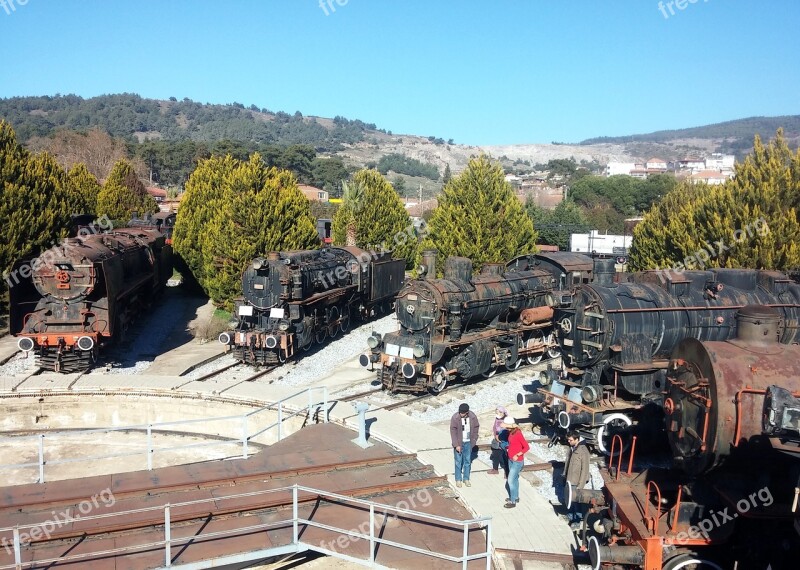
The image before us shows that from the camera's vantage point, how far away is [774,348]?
27.2ft

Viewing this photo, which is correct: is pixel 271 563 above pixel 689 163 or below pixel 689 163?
below

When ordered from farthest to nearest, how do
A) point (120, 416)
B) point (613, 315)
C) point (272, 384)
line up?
point (272, 384), point (120, 416), point (613, 315)

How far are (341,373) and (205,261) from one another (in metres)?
11.0

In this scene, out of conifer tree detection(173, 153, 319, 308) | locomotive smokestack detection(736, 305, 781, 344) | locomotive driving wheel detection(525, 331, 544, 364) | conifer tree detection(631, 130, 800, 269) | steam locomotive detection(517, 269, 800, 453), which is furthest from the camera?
conifer tree detection(173, 153, 319, 308)

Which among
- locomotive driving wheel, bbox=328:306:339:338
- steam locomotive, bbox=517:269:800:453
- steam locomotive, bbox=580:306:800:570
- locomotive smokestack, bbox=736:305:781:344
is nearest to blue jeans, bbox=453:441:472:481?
steam locomotive, bbox=517:269:800:453

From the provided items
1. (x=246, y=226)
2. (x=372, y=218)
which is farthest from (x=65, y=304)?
(x=372, y=218)

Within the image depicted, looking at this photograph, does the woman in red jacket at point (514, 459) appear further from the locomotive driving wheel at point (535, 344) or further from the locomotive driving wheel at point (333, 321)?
the locomotive driving wheel at point (333, 321)

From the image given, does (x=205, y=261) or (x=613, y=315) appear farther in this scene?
(x=205, y=261)

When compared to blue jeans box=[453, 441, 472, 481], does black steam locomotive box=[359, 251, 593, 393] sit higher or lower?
higher

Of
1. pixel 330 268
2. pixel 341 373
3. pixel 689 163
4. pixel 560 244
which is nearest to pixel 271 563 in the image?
pixel 341 373

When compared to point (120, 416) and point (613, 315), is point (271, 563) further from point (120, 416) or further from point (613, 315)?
point (120, 416)

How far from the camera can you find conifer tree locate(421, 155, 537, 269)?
95.8ft

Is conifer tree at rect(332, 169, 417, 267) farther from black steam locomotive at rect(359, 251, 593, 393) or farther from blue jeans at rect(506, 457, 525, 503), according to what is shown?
blue jeans at rect(506, 457, 525, 503)

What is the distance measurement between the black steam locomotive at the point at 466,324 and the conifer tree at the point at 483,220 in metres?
9.33
